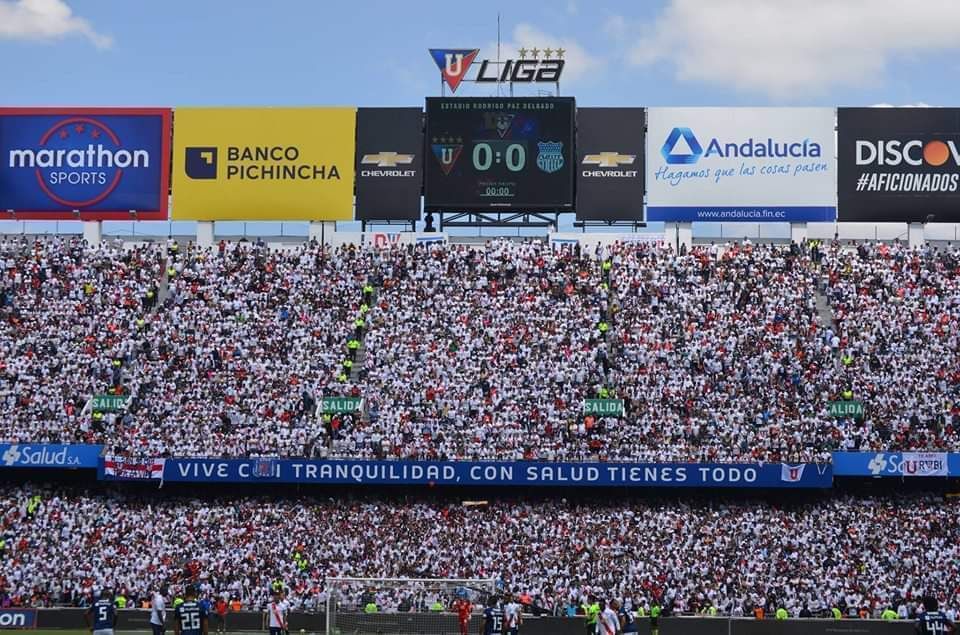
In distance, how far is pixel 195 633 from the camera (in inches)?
1092

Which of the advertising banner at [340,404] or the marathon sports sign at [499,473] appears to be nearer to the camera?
the marathon sports sign at [499,473]

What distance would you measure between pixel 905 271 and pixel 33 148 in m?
38.9

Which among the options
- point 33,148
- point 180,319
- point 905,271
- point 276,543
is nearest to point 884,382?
point 905,271

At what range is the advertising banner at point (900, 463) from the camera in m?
46.1

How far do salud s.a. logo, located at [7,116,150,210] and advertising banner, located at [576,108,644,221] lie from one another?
779 inches

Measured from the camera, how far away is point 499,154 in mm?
58625

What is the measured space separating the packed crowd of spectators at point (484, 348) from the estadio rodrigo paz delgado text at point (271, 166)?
362 centimetres

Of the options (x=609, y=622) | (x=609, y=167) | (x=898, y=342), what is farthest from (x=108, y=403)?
(x=898, y=342)

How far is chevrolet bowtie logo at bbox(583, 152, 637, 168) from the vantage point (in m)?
58.6

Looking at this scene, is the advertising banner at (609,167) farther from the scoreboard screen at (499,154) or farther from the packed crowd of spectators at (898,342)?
the packed crowd of spectators at (898,342)

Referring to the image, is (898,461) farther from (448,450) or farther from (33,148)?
(33,148)

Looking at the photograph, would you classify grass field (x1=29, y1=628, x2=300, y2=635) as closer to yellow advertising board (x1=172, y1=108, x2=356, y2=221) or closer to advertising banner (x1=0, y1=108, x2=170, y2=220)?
yellow advertising board (x1=172, y1=108, x2=356, y2=221)

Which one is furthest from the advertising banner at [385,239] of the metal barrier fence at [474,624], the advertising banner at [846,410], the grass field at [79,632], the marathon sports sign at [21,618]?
the marathon sports sign at [21,618]

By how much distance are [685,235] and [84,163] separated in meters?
27.4
